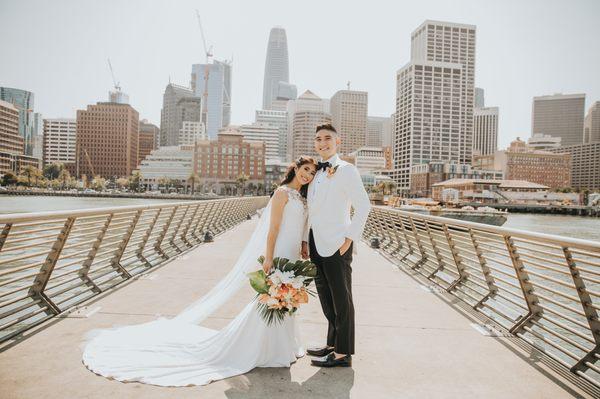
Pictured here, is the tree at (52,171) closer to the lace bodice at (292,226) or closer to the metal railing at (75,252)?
the metal railing at (75,252)

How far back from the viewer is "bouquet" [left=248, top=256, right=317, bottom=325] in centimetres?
362

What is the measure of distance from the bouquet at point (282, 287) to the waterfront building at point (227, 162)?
454 ft

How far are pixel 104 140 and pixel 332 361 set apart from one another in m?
194

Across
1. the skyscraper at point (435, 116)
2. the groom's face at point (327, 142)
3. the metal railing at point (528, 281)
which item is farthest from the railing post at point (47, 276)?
the skyscraper at point (435, 116)

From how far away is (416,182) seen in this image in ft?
523

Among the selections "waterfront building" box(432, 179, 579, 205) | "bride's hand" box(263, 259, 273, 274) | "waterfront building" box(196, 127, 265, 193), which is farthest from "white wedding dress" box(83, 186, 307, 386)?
"waterfront building" box(196, 127, 265, 193)

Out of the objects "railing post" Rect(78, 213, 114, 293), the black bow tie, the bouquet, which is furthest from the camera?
"railing post" Rect(78, 213, 114, 293)

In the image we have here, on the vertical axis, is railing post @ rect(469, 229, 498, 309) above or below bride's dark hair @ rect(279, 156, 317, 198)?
below

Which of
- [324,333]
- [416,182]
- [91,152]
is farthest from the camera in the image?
[91,152]

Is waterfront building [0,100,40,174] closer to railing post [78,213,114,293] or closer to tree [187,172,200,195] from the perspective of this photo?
tree [187,172,200,195]

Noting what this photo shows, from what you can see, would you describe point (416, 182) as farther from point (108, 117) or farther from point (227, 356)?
point (227, 356)

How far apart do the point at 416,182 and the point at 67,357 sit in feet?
533

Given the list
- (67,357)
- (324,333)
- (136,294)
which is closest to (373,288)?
(324,333)

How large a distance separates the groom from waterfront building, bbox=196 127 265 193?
454ft
